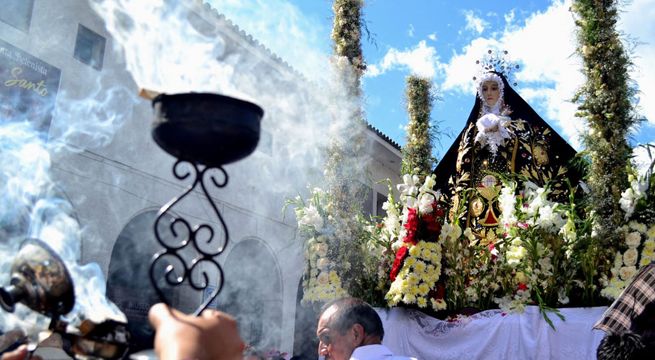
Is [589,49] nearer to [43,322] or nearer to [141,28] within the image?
[141,28]

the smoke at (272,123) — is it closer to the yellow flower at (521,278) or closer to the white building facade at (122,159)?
the white building facade at (122,159)

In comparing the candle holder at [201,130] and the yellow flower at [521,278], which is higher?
the candle holder at [201,130]

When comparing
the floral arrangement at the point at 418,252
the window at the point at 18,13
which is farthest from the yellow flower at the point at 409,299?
the window at the point at 18,13

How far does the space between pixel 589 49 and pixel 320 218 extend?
274 centimetres

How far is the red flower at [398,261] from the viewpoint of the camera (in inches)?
208

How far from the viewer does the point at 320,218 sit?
5.97 metres

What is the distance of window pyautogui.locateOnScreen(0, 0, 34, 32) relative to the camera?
29.1 feet

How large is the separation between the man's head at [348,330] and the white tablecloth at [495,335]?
63.5 inches

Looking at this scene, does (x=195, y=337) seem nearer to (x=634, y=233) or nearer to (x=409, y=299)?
(x=409, y=299)

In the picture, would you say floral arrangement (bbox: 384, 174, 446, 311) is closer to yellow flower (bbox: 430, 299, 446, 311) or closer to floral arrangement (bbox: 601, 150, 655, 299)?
yellow flower (bbox: 430, 299, 446, 311)

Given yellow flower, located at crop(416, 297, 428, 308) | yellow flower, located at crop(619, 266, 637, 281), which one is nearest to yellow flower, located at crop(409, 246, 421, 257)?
yellow flower, located at crop(416, 297, 428, 308)

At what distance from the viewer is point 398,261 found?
17.4 ft

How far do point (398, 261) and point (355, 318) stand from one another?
1801 millimetres

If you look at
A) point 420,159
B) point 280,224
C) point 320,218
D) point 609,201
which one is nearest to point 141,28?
point 320,218
